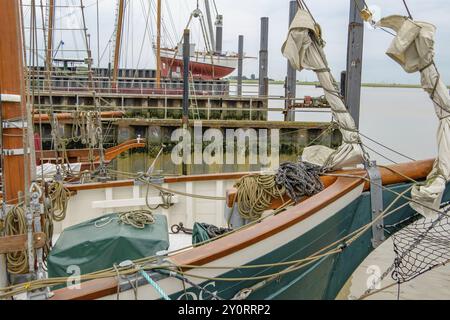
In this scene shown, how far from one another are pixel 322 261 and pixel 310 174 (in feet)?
2.84

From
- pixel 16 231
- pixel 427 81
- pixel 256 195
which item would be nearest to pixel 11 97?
pixel 16 231

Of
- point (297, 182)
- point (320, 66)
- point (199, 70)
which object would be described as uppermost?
point (199, 70)

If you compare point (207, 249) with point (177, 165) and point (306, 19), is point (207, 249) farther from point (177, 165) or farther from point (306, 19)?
point (177, 165)

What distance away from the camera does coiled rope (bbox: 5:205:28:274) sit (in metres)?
2.98

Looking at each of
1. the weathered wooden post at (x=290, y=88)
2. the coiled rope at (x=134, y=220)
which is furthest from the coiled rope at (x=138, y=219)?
the weathered wooden post at (x=290, y=88)

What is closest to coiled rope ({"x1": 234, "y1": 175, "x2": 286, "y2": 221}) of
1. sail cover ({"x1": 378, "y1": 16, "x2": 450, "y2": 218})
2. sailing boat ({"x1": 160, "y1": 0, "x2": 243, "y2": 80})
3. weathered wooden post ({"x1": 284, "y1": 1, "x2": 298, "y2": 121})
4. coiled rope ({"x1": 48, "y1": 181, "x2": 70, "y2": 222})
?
sail cover ({"x1": 378, "y1": 16, "x2": 450, "y2": 218})

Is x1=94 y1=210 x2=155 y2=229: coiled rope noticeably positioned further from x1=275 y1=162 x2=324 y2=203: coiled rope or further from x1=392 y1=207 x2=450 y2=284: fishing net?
x1=392 y1=207 x2=450 y2=284: fishing net

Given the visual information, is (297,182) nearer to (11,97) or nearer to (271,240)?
(271,240)

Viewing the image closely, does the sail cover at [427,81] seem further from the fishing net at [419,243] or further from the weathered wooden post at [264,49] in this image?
the weathered wooden post at [264,49]

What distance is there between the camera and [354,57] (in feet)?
33.7

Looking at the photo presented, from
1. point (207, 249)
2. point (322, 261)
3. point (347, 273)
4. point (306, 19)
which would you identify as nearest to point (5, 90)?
→ point (207, 249)

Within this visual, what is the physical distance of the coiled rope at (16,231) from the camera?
9.77 ft

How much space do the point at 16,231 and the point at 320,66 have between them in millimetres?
2980

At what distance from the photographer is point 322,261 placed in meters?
3.51
